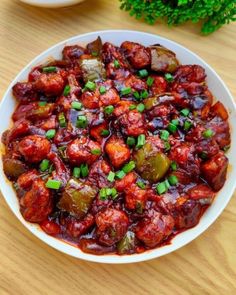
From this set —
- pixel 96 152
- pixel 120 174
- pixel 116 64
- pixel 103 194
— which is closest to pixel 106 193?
pixel 103 194

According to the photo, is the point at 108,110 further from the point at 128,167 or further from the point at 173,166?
the point at 173,166

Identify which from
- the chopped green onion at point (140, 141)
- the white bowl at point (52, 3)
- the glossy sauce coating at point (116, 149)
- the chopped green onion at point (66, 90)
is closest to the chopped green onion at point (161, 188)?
the glossy sauce coating at point (116, 149)

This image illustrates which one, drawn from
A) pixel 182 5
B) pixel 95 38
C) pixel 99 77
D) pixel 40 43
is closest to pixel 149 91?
pixel 99 77

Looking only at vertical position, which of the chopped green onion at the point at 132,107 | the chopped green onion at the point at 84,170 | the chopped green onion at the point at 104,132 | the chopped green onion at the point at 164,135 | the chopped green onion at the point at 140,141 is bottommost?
the chopped green onion at the point at 84,170

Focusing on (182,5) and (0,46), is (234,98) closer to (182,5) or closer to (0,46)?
(182,5)

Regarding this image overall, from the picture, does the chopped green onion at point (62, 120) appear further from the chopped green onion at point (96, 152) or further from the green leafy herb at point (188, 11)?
the green leafy herb at point (188, 11)

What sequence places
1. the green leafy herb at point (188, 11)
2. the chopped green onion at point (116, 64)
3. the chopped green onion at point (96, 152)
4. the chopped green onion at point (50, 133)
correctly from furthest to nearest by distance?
the green leafy herb at point (188, 11)
the chopped green onion at point (116, 64)
the chopped green onion at point (50, 133)
the chopped green onion at point (96, 152)
